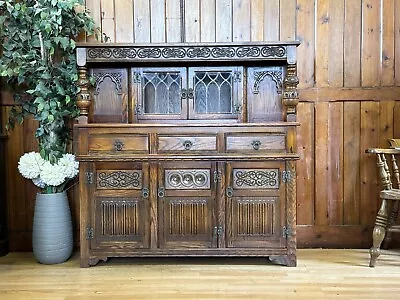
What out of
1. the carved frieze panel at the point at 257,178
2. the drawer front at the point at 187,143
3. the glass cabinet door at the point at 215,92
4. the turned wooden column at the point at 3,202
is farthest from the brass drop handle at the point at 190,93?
the turned wooden column at the point at 3,202

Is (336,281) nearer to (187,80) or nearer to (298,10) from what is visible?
(187,80)

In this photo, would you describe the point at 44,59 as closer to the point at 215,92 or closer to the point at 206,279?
the point at 215,92

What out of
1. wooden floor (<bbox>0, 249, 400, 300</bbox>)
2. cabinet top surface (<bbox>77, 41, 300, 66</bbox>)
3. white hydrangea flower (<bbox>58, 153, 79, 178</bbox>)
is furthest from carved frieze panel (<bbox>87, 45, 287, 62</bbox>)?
wooden floor (<bbox>0, 249, 400, 300</bbox>)

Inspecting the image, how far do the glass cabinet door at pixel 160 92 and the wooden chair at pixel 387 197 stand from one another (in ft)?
4.54

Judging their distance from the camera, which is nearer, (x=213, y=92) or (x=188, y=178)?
(x=188, y=178)

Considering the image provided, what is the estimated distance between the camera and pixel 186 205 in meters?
2.86

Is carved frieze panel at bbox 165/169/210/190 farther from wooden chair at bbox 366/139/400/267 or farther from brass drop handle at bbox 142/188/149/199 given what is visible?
wooden chair at bbox 366/139/400/267

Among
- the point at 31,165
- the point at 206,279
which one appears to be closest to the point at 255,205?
the point at 206,279

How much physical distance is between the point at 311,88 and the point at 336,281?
1439 millimetres

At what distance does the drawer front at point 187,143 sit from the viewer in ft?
9.27

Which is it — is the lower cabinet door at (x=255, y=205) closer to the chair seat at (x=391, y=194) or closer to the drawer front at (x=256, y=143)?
the drawer front at (x=256, y=143)

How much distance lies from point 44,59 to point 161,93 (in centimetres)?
83

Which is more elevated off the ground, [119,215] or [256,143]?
[256,143]

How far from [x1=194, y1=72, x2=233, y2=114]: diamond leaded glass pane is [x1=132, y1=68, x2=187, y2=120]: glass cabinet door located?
0.11m
